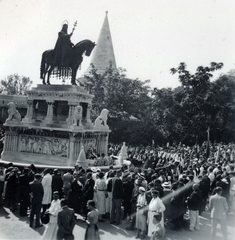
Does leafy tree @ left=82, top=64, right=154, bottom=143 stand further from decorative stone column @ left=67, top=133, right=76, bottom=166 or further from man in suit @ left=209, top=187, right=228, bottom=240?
man in suit @ left=209, top=187, right=228, bottom=240

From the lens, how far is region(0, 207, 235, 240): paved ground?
902 cm

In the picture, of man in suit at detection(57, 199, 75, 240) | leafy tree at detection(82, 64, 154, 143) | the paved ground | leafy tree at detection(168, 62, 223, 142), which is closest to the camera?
man in suit at detection(57, 199, 75, 240)

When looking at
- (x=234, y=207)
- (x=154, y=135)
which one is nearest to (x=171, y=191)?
(x=234, y=207)

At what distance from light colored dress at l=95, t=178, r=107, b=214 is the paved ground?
54cm

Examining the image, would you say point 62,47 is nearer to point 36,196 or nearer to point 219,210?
point 36,196

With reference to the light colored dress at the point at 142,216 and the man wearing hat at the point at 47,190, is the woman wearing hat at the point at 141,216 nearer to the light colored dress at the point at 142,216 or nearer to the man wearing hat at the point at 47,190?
the light colored dress at the point at 142,216

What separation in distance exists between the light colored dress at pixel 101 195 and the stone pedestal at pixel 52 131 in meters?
7.62

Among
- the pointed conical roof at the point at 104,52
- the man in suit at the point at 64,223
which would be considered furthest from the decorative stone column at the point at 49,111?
the pointed conical roof at the point at 104,52

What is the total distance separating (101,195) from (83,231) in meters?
1.58

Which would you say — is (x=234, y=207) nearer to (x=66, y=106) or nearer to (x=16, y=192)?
(x=16, y=192)

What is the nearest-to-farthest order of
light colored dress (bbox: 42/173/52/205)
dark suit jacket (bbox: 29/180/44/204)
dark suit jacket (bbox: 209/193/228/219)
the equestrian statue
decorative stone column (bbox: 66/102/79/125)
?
dark suit jacket (bbox: 209/193/228/219), dark suit jacket (bbox: 29/180/44/204), light colored dress (bbox: 42/173/52/205), decorative stone column (bbox: 66/102/79/125), the equestrian statue

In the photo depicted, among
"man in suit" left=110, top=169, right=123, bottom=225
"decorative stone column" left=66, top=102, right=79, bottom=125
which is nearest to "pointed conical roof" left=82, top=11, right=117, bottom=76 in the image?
"decorative stone column" left=66, top=102, right=79, bottom=125

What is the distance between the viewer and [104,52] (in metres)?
44.5

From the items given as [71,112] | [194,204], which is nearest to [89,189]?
[194,204]
